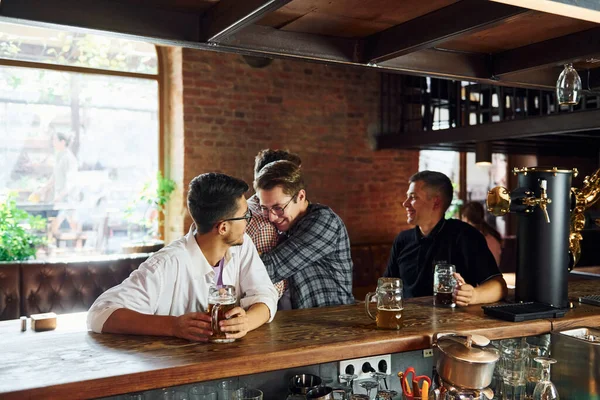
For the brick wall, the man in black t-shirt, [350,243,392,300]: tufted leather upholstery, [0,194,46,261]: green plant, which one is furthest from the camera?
[350,243,392,300]: tufted leather upholstery

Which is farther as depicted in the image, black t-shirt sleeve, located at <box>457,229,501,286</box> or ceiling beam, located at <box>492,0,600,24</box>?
black t-shirt sleeve, located at <box>457,229,501,286</box>

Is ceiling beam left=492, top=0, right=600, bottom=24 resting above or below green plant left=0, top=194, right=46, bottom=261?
above

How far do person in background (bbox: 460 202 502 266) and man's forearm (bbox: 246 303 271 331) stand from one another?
3.87 m

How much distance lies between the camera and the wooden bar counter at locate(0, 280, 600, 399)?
1409 mm

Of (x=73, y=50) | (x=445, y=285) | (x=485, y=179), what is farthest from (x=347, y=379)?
(x=485, y=179)

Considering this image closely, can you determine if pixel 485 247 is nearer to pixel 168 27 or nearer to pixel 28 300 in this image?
pixel 168 27

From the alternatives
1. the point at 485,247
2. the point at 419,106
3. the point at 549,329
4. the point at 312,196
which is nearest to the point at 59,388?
the point at 549,329

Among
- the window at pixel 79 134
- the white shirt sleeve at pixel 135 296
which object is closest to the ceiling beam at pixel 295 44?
the white shirt sleeve at pixel 135 296

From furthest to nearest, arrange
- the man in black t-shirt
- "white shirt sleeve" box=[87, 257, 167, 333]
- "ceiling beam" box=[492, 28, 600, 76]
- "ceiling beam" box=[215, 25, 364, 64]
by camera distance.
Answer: the man in black t-shirt, "ceiling beam" box=[492, 28, 600, 76], "ceiling beam" box=[215, 25, 364, 64], "white shirt sleeve" box=[87, 257, 167, 333]

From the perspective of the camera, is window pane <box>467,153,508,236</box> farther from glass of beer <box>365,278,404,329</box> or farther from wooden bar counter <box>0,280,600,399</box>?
glass of beer <box>365,278,404,329</box>

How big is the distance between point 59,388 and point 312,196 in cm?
559

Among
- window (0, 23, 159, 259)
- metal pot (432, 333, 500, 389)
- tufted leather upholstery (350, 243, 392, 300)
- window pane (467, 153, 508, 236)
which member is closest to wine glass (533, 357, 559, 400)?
metal pot (432, 333, 500, 389)

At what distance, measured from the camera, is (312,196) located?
688cm

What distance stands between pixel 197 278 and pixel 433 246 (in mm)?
1385
